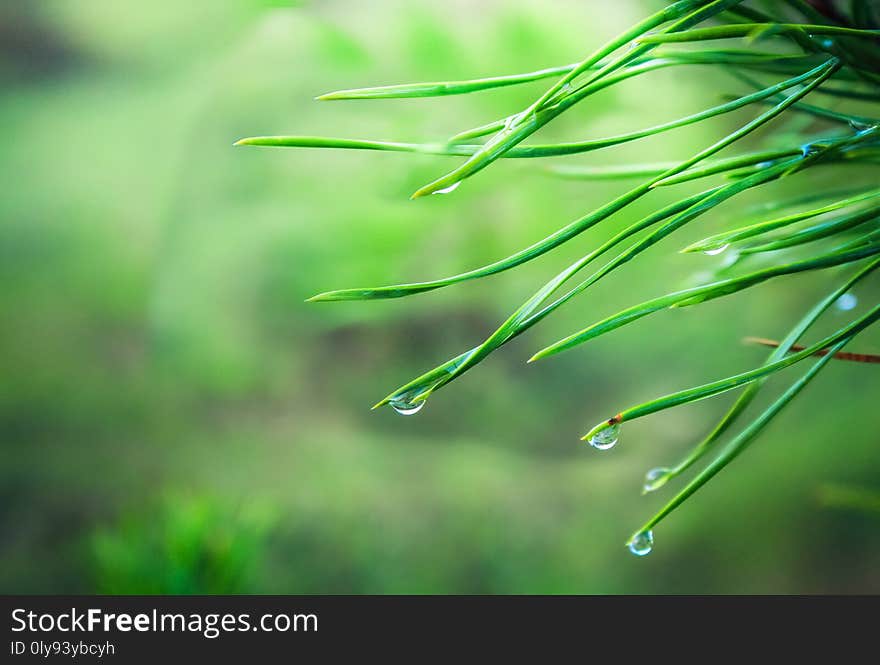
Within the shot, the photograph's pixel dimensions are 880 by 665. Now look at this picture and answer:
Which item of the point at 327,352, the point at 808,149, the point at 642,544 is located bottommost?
the point at 327,352

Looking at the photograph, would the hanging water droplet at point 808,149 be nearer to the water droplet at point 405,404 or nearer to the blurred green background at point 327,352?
the water droplet at point 405,404

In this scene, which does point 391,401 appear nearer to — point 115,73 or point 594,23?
point 594,23

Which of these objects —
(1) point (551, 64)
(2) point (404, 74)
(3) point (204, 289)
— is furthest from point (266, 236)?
(1) point (551, 64)

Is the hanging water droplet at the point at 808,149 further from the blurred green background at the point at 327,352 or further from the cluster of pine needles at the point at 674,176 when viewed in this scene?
the blurred green background at the point at 327,352

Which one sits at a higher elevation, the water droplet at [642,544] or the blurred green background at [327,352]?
the water droplet at [642,544]

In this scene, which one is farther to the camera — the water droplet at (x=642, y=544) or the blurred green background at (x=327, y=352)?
the blurred green background at (x=327, y=352)

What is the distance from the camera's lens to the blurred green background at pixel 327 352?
1.90 ft

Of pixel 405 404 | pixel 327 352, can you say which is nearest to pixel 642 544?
pixel 405 404

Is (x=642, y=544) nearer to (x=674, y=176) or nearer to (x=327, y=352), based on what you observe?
(x=674, y=176)

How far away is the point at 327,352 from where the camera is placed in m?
0.66

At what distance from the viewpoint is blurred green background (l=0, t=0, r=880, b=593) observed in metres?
0.58

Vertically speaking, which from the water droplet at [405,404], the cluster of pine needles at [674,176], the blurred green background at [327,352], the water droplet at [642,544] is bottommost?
the blurred green background at [327,352]

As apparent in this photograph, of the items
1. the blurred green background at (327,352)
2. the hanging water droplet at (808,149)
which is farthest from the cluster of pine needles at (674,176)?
the blurred green background at (327,352)

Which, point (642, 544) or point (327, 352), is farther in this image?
point (327, 352)
